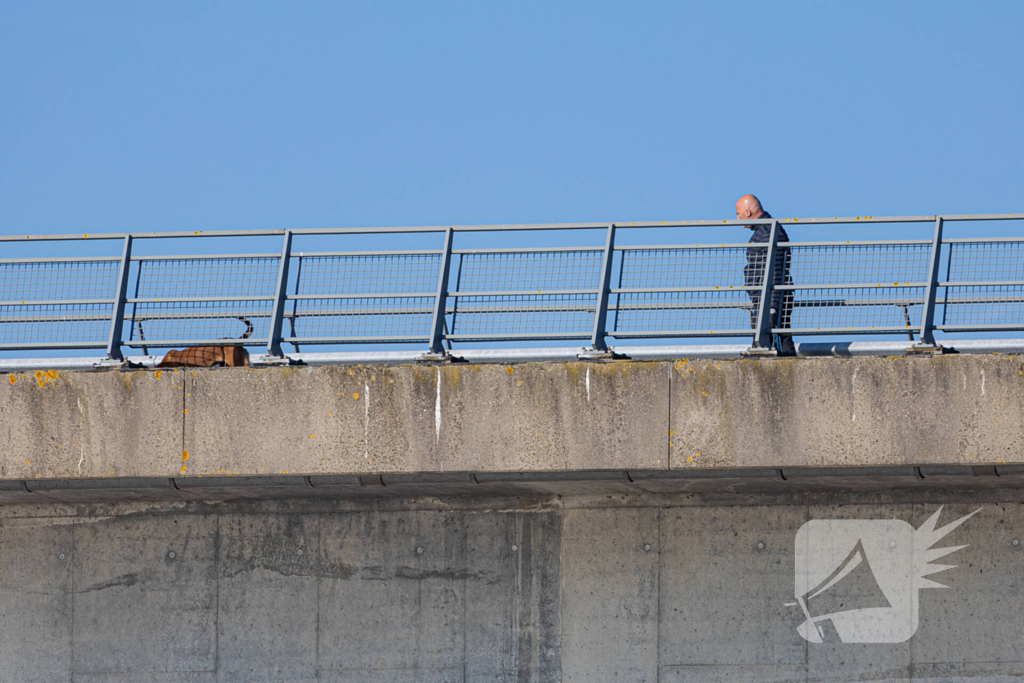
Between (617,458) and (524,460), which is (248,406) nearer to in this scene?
(524,460)

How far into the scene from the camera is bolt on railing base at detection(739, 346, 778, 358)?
930 cm

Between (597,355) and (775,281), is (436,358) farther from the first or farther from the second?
(775,281)

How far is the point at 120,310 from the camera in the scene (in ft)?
34.3

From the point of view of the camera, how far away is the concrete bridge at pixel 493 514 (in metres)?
8.88

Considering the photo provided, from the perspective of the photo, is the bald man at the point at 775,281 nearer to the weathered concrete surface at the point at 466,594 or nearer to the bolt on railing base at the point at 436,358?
the weathered concrete surface at the point at 466,594

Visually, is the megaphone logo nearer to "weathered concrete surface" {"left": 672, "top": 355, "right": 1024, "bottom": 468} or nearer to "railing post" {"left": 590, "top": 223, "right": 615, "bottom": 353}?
"weathered concrete surface" {"left": 672, "top": 355, "right": 1024, "bottom": 468}

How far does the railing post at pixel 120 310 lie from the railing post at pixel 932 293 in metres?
5.96

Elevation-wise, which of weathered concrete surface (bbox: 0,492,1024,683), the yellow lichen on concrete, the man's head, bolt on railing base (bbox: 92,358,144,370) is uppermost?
the man's head

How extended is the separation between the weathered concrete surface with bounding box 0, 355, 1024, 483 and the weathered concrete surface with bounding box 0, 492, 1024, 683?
126 cm

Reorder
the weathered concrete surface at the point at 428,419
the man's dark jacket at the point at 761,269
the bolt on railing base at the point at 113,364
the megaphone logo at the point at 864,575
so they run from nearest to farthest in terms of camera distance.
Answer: the weathered concrete surface at the point at 428,419, the man's dark jacket at the point at 761,269, the megaphone logo at the point at 864,575, the bolt on railing base at the point at 113,364

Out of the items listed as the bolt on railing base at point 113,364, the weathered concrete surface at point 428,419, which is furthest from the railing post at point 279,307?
the bolt on railing base at point 113,364

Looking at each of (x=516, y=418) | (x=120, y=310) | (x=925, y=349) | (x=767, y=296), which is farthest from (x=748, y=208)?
(x=120, y=310)

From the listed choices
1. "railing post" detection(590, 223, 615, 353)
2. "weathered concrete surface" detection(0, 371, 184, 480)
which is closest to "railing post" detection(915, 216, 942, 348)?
"railing post" detection(590, 223, 615, 353)

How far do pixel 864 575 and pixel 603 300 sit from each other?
2897 millimetres
